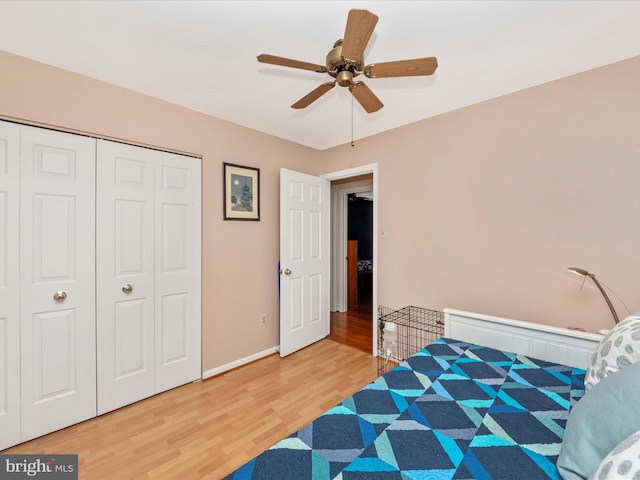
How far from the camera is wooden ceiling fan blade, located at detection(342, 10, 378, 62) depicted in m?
1.07

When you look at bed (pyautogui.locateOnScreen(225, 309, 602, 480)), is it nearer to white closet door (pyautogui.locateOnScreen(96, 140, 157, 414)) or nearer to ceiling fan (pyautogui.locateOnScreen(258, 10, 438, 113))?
ceiling fan (pyautogui.locateOnScreen(258, 10, 438, 113))

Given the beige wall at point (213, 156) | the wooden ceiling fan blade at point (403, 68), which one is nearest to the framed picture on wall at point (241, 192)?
the beige wall at point (213, 156)

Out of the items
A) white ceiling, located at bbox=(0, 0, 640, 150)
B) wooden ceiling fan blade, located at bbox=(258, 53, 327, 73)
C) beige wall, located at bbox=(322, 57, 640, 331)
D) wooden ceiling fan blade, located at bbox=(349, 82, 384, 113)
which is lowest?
beige wall, located at bbox=(322, 57, 640, 331)

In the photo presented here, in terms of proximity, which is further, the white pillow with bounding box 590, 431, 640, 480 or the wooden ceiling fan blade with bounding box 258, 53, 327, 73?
the wooden ceiling fan blade with bounding box 258, 53, 327, 73

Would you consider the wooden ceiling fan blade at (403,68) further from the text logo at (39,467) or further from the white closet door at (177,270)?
the text logo at (39,467)

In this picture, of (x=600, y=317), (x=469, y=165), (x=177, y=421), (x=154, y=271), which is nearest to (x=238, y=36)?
(x=154, y=271)

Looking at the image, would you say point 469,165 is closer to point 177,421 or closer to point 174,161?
point 174,161

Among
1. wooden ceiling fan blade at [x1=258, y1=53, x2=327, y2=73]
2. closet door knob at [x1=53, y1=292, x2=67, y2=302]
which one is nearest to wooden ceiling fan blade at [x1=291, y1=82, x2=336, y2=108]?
wooden ceiling fan blade at [x1=258, y1=53, x2=327, y2=73]

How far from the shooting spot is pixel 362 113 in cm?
259

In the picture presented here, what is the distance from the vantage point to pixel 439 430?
1.07m

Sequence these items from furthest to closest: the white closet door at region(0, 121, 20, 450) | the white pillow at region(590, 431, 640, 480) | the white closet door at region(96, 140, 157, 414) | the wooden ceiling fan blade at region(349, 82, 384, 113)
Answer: the white closet door at region(96, 140, 157, 414) → the white closet door at region(0, 121, 20, 450) → the wooden ceiling fan blade at region(349, 82, 384, 113) → the white pillow at region(590, 431, 640, 480)

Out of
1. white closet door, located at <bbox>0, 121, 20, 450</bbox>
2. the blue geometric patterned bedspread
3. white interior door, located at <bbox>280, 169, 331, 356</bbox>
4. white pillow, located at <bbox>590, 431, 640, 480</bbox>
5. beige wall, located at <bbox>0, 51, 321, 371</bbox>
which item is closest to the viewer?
white pillow, located at <bbox>590, 431, 640, 480</bbox>

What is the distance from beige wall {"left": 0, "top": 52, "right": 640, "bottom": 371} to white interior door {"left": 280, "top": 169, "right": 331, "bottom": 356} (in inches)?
7.7

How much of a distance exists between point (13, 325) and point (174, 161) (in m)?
1.55
